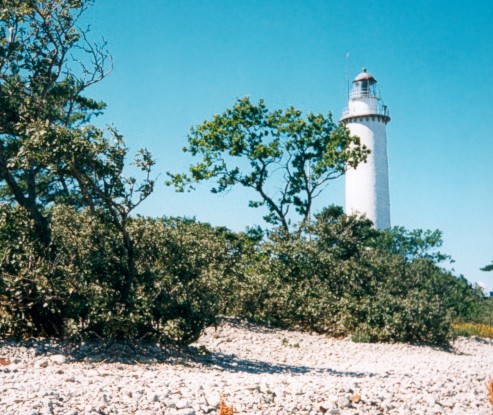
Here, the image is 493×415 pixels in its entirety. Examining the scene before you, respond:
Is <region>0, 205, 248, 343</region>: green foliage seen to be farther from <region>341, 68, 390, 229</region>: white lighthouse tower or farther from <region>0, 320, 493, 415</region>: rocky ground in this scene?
<region>341, 68, 390, 229</region>: white lighthouse tower

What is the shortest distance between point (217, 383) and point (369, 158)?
31.1 metres

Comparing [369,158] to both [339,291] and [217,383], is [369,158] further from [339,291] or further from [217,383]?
[217,383]

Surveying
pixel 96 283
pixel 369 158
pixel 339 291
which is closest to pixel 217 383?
pixel 96 283

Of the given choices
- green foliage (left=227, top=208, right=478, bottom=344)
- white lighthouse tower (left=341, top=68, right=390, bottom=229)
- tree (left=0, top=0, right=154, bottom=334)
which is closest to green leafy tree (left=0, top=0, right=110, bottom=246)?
tree (left=0, top=0, right=154, bottom=334)

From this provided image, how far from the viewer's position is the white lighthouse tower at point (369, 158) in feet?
118

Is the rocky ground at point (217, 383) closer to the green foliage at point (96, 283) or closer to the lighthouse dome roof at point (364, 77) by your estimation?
the green foliage at point (96, 283)

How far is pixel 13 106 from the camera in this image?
10.2 m

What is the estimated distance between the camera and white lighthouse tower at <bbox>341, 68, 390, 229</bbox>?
35875mm

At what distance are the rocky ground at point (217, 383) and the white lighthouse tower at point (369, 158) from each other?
24.6 meters

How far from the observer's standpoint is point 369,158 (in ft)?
120

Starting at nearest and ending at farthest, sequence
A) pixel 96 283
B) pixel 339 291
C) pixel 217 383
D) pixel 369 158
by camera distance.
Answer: pixel 217 383 → pixel 96 283 → pixel 339 291 → pixel 369 158

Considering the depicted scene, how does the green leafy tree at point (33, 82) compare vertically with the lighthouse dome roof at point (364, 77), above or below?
below

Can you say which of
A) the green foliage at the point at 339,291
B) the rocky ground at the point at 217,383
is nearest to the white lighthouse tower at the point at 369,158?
the green foliage at the point at 339,291

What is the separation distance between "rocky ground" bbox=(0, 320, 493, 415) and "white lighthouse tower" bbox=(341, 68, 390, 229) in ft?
80.6
